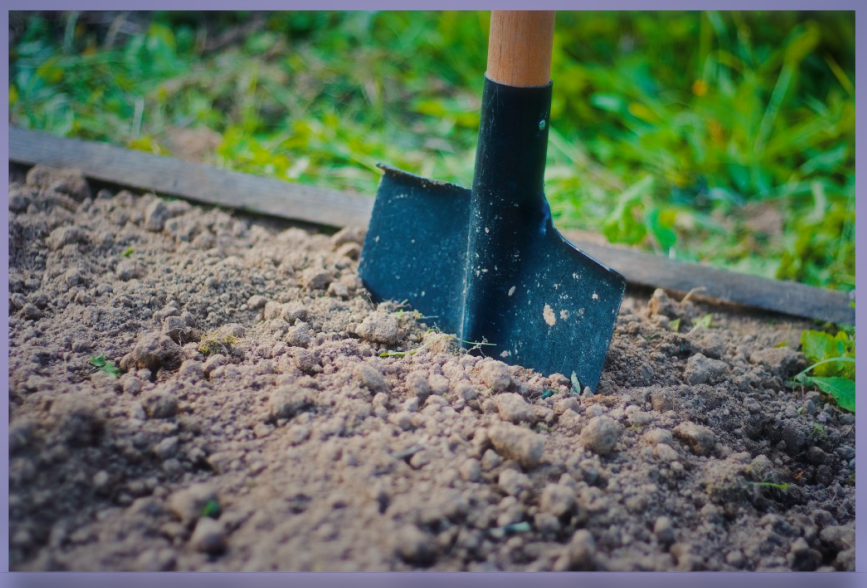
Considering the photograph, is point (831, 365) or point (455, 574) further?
point (831, 365)

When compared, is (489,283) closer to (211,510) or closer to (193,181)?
(211,510)

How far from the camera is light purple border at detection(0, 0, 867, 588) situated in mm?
1096

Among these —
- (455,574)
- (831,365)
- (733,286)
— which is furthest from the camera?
(733,286)

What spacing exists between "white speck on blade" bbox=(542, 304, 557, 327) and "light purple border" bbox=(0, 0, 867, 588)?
1.68ft

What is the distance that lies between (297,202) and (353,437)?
973mm

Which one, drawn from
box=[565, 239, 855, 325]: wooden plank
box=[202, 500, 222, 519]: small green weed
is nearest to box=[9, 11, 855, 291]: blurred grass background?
box=[565, 239, 855, 325]: wooden plank

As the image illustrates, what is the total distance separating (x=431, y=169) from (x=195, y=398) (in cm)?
138

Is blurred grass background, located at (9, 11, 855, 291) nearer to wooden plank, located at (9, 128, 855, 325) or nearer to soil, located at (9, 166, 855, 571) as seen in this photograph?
wooden plank, located at (9, 128, 855, 325)

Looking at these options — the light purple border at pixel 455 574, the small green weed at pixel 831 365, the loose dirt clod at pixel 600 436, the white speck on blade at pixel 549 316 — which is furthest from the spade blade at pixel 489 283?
the small green weed at pixel 831 365

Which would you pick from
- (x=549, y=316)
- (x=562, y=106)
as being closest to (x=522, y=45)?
(x=549, y=316)

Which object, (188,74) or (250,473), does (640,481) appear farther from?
(188,74)

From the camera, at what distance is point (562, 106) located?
2.87 m

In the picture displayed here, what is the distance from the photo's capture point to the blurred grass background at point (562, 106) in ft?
7.86

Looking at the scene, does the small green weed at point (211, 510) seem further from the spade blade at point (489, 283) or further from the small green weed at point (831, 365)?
the small green weed at point (831, 365)
